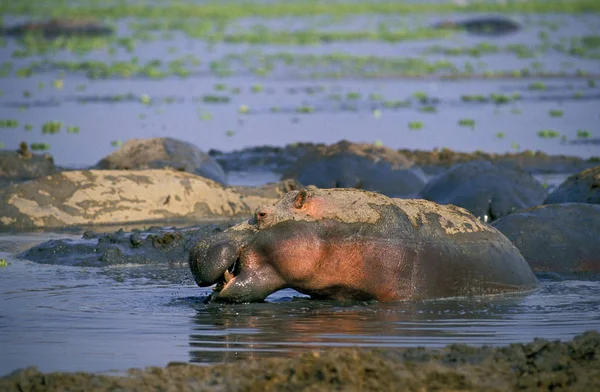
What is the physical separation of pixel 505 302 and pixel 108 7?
72868mm

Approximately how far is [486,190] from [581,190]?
1.41m

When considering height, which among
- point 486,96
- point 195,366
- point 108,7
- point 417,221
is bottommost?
point 195,366

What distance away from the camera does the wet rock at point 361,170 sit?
1691 cm

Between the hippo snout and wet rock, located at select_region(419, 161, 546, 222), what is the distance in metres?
5.47

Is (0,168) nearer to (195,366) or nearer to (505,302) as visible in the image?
(505,302)

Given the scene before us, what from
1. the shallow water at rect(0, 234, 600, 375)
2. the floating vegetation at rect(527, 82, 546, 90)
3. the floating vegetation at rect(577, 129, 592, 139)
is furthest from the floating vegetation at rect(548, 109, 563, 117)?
the shallow water at rect(0, 234, 600, 375)

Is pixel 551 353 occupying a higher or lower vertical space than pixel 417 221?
lower

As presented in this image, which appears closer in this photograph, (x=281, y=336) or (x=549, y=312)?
(x=281, y=336)

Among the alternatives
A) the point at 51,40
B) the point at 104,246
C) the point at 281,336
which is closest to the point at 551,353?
the point at 281,336

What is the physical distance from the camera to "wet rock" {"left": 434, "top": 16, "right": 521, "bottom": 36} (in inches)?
2265

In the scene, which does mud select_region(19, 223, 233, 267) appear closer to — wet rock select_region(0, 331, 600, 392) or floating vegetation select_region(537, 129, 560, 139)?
wet rock select_region(0, 331, 600, 392)

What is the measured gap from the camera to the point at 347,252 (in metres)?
9.21

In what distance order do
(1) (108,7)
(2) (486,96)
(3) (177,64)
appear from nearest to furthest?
1. (2) (486,96)
2. (3) (177,64)
3. (1) (108,7)

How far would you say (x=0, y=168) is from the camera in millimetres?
16766
